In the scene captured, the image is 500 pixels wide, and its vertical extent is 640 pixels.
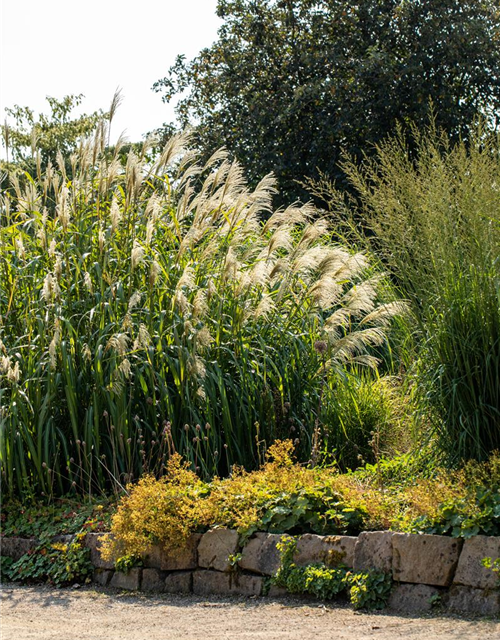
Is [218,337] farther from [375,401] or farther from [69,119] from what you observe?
[69,119]

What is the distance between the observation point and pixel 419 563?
3.48 m

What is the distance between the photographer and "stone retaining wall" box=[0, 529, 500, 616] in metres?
3.35

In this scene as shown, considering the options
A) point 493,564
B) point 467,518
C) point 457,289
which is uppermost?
point 457,289

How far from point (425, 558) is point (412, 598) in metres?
0.19

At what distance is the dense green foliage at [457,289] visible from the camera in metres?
4.41

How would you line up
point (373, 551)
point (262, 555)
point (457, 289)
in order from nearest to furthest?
point (373, 551), point (262, 555), point (457, 289)

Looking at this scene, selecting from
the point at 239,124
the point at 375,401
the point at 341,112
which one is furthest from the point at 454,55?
the point at 375,401

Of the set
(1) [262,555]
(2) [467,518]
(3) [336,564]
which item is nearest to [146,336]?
(1) [262,555]

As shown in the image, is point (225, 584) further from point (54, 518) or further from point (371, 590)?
point (54, 518)

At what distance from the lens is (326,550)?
3785 mm

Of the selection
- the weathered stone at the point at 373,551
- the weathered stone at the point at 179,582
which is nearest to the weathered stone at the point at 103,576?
the weathered stone at the point at 179,582

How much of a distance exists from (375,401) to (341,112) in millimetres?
8029

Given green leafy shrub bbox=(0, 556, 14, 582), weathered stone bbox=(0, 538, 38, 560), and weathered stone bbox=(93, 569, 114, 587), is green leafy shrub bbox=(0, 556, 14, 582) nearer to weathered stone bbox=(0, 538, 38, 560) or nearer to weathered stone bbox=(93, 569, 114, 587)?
weathered stone bbox=(0, 538, 38, 560)

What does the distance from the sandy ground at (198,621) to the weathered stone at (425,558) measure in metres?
0.22
